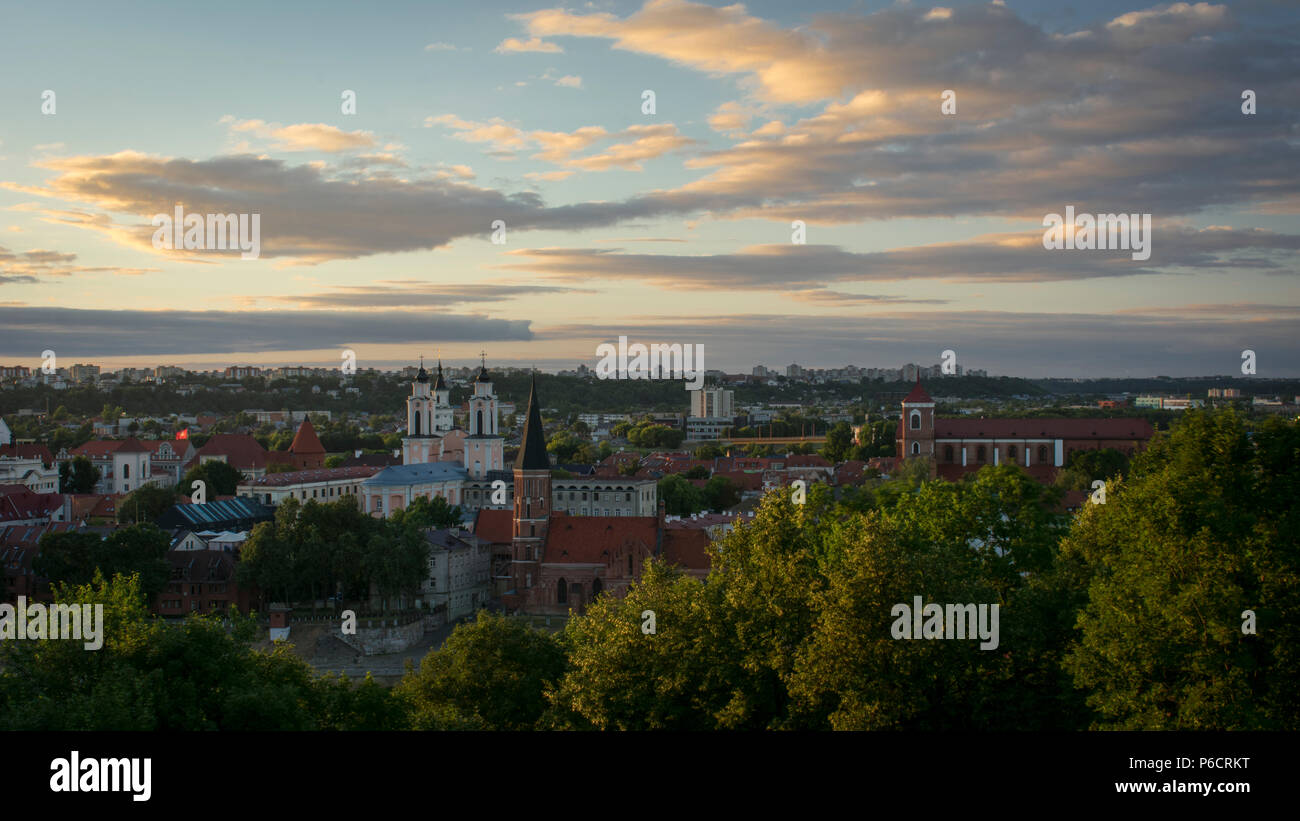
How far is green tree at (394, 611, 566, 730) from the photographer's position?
27172 mm

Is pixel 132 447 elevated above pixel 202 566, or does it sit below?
above

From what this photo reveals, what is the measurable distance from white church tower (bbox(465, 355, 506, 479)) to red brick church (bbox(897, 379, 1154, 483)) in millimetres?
35422

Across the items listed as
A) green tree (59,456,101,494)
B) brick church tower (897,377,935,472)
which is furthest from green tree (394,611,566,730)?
green tree (59,456,101,494)

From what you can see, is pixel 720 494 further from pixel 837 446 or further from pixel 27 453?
pixel 27 453

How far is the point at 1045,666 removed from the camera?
21031mm

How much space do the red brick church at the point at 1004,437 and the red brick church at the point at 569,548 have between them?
47904 mm

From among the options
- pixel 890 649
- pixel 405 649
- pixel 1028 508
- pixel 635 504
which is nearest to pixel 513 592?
pixel 405 649

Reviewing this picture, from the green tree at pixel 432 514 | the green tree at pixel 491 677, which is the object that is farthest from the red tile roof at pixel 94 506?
the green tree at pixel 491 677

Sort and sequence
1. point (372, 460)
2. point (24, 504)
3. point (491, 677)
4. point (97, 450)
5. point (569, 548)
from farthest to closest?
point (372, 460)
point (97, 450)
point (24, 504)
point (569, 548)
point (491, 677)

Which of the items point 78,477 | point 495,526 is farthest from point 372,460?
point 495,526

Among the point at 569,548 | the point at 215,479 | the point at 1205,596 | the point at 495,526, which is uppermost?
the point at 1205,596

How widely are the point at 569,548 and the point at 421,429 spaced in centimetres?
4232

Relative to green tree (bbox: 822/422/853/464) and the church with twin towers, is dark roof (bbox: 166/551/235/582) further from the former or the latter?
green tree (bbox: 822/422/853/464)

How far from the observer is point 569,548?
186ft
